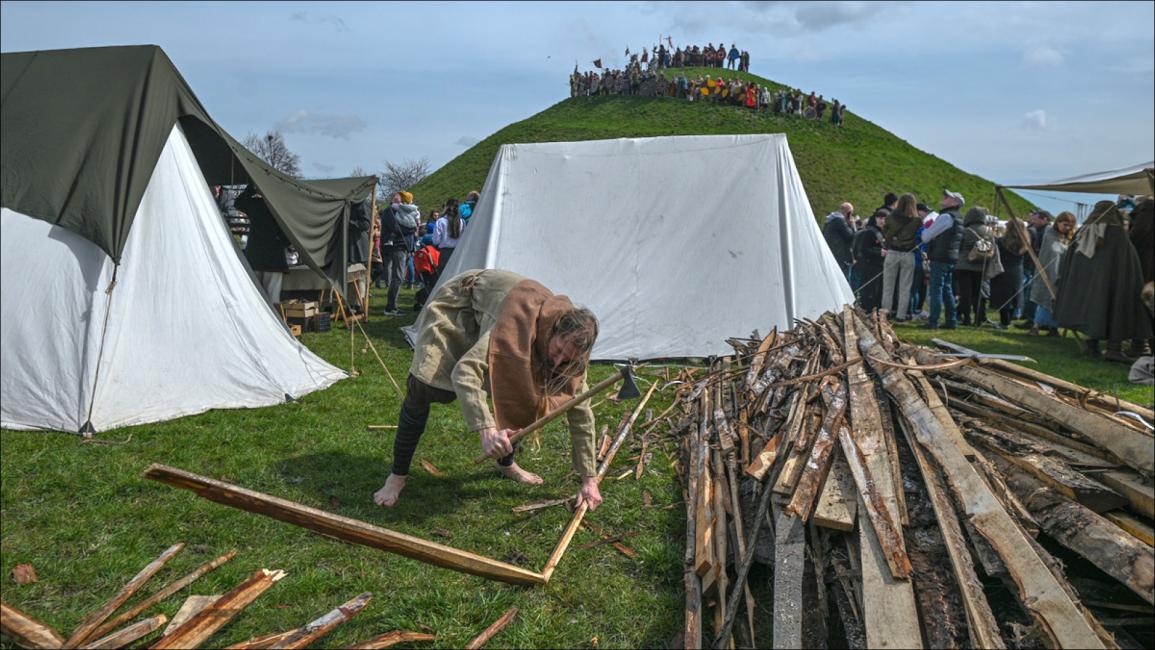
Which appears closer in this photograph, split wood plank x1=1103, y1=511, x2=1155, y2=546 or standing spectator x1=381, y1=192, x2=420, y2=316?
split wood plank x1=1103, y1=511, x2=1155, y2=546

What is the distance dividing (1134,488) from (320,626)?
3.11 metres

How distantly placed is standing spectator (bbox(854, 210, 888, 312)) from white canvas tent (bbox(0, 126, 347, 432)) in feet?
28.6

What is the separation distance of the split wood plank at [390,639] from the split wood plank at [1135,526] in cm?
264

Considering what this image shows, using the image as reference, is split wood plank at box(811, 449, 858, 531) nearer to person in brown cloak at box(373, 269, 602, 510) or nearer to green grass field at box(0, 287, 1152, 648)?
green grass field at box(0, 287, 1152, 648)

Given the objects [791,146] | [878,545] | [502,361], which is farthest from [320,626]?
[791,146]

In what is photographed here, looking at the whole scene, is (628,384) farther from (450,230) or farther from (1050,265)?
(1050,265)

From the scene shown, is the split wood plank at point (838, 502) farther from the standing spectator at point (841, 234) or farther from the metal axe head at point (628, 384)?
the standing spectator at point (841, 234)

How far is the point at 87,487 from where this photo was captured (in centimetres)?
416

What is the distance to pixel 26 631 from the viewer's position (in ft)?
8.32

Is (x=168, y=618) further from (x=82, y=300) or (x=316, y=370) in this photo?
(x=316, y=370)

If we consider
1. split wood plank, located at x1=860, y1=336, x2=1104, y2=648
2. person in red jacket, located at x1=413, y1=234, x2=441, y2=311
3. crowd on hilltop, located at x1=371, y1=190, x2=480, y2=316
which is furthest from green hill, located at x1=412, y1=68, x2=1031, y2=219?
split wood plank, located at x1=860, y1=336, x2=1104, y2=648

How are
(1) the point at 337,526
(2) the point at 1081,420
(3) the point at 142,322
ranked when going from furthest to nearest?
(3) the point at 142,322
(2) the point at 1081,420
(1) the point at 337,526

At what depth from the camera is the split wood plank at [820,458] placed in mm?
3053

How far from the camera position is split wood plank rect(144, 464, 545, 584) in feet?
7.95
